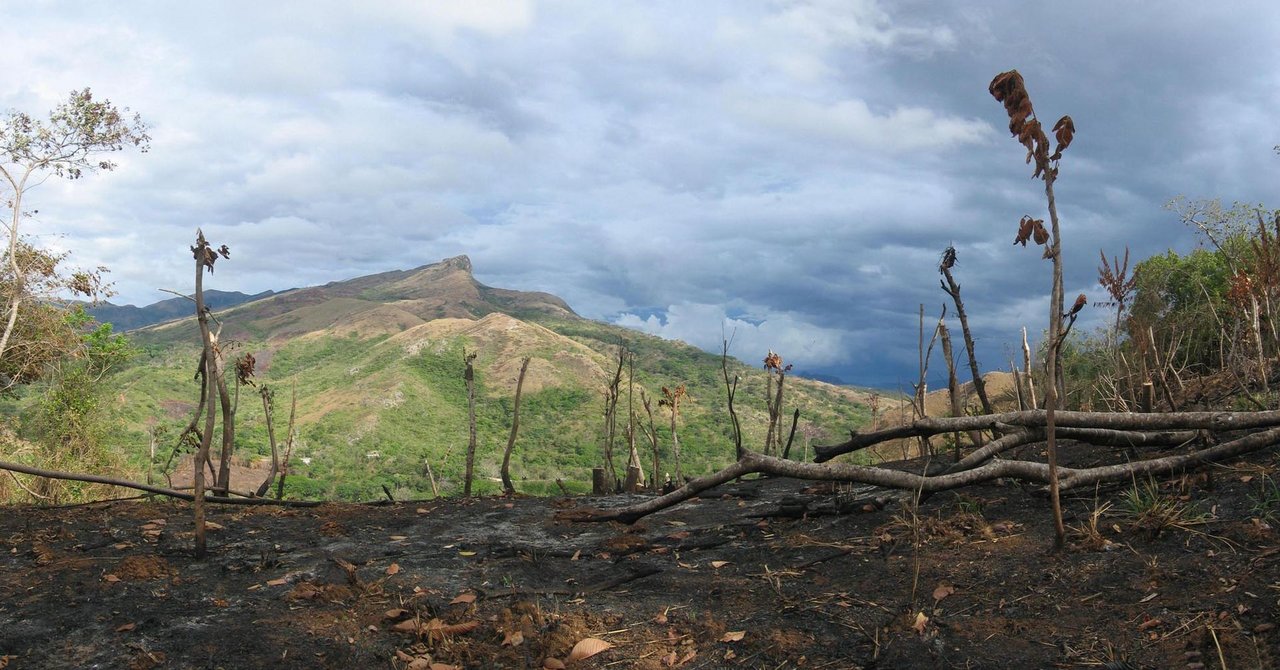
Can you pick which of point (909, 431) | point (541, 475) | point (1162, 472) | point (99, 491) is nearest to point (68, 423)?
point (99, 491)

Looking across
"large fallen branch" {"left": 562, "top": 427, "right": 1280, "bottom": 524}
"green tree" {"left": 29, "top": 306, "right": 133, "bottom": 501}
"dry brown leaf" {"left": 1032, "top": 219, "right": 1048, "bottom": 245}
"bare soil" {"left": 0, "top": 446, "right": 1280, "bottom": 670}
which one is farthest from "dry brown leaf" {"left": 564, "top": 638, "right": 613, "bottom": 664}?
"green tree" {"left": 29, "top": 306, "right": 133, "bottom": 501}

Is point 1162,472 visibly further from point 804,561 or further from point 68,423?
point 68,423

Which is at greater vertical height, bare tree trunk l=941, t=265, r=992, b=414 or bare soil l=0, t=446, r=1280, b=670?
bare tree trunk l=941, t=265, r=992, b=414

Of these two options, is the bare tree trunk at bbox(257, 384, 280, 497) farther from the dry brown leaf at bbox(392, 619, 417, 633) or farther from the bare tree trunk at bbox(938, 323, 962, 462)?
the bare tree trunk at bbox(938, 323, 962, 462)

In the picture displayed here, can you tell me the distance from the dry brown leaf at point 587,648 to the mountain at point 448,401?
19.5 metres

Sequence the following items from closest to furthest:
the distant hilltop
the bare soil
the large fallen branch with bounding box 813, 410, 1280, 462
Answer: the bare soil < the large fallen branch with bounding box 813, 410, 1280, 462 < the distant hilltop

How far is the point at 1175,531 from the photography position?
4.28 metres

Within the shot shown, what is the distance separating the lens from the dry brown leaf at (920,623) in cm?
366

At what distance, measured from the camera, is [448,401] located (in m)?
56.4

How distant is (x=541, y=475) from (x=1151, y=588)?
3839cm

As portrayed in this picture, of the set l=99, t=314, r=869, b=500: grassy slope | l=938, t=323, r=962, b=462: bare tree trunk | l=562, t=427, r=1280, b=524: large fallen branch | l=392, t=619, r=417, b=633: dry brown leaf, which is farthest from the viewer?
l=99, t=314, r=869, b=500: grassy slope

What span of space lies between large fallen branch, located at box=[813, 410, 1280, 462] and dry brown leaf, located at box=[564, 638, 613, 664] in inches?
124

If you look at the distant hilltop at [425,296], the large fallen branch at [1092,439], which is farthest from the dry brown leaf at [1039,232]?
the distant hilltop at [425,296]

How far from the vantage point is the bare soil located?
3.54 m
